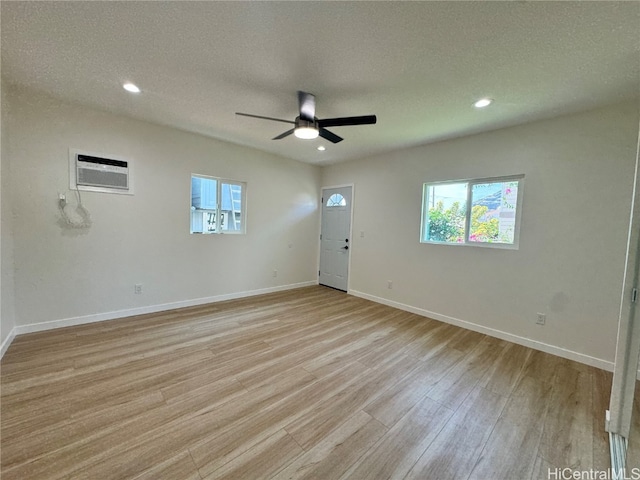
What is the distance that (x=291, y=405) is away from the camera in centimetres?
187

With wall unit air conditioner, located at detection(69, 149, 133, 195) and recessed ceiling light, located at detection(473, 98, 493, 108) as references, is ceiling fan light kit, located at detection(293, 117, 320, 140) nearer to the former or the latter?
recessed ceiling light, located at detection(473, 98, 493, 108)

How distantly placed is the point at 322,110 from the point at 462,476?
10.7 feet

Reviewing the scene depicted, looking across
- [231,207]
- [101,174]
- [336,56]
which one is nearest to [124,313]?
[101,174]

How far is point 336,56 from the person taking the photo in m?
1.95

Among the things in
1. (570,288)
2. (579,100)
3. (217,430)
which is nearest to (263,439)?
(217,430)

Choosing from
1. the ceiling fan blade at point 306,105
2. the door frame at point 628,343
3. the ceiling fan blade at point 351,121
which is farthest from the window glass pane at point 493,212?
the ceiling fan blade at point 306,105

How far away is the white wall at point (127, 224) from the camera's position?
109 inches

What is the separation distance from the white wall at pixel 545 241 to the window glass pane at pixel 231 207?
2.90m

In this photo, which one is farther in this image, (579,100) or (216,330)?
(216,330)

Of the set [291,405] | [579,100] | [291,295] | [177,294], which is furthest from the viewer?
[291,295]

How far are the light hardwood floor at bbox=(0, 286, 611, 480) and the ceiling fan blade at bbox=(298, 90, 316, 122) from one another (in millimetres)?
2470

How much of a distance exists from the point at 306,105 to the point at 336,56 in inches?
23.9

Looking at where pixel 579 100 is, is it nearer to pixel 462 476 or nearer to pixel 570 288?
pixel 570 288

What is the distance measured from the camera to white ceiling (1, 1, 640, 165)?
156cm
